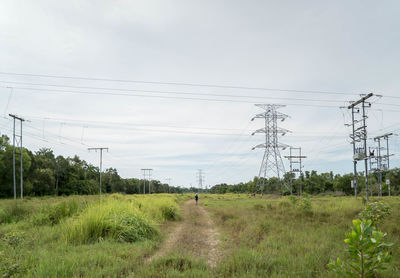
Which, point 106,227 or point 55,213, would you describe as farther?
point 55,213

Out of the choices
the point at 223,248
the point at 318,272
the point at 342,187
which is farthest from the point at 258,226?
the point at 342,187

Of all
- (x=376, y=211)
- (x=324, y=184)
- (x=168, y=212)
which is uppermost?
(x=376, y=211)

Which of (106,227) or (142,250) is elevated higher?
(106,227)

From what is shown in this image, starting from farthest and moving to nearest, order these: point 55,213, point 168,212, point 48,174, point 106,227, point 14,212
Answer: point 48,174
point 168,212
point 14,212
point 55,213
point 106,227

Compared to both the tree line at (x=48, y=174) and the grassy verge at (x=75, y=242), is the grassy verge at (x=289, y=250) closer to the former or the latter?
the grassy verge at (x=75, y=242)

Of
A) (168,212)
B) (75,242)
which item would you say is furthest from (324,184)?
(75,242)

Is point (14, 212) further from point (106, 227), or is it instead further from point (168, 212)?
point (168, 212)

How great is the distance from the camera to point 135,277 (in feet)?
16.3

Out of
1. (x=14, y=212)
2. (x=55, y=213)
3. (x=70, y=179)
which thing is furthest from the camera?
(x=70, y=179)

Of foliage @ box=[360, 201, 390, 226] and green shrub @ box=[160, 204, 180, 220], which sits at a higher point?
foliage @ box=[360, 201, 390, 226]

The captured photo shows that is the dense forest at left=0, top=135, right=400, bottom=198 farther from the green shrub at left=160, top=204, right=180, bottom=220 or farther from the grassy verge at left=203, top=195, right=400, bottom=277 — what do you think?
the grassy verge at left=203, top=195, right=400, bottom=277

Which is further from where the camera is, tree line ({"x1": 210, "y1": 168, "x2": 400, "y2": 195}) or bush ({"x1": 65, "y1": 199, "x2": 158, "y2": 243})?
tree line ({"x1": 210, "y1": 168, "x2": 400, "y2": 195})

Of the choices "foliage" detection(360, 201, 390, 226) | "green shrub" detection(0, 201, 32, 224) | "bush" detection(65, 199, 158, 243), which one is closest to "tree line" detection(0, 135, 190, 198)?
"green shrub" detection(0, 201, 32, 224)

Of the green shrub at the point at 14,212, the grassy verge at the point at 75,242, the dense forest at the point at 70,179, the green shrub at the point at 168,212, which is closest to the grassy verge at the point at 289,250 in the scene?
the grassy verge at the point at 75,242
